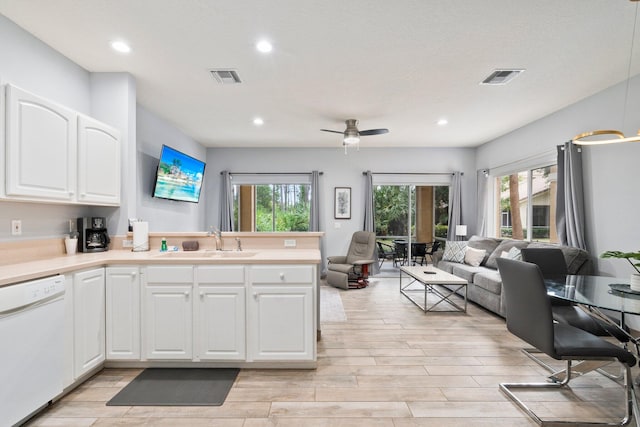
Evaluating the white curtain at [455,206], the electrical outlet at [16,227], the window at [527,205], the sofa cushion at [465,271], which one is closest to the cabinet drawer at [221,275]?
the electrical outlet at [16,227]

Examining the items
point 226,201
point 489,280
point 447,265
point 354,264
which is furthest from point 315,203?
point 489,280

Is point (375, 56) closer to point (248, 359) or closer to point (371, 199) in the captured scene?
point (248, 359)

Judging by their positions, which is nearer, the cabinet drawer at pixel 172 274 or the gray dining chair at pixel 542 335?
the gray dining chair at pixel 542 335

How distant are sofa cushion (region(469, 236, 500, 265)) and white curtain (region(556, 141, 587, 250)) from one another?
124cm

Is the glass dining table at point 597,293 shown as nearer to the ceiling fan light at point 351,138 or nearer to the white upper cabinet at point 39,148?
the ceiling fan light at point 351,138

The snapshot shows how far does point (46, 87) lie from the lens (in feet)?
8.52

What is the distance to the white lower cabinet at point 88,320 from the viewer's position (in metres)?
2.17

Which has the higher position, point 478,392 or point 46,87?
point 46,87

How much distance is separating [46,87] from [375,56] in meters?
2.87

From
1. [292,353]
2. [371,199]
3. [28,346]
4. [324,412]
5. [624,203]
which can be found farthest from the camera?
[371,199]

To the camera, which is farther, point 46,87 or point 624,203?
point 624,203

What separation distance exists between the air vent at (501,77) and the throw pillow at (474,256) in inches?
114

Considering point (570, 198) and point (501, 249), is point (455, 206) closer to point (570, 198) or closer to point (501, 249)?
point (501, 249)

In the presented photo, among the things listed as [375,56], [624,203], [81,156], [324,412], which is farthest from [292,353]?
[624,203]
